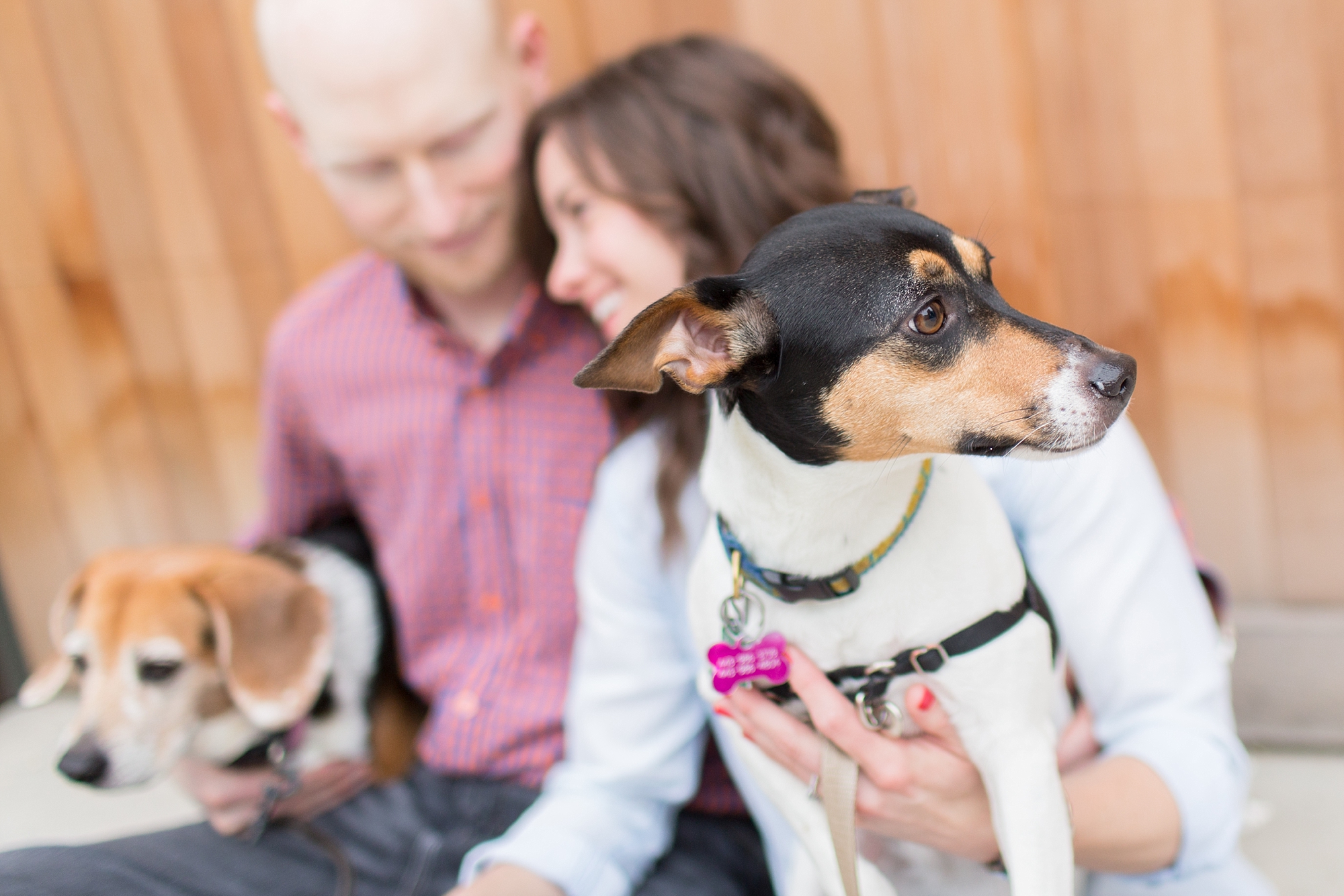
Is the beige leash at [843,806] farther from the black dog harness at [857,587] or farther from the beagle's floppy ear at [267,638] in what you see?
the beagle's floppy ear at [267,638]

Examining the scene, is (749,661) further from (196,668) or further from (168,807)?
(168,807)

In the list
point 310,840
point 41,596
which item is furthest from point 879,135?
point 41,596

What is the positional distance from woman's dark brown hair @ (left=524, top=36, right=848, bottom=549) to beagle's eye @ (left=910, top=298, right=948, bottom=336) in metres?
0.52

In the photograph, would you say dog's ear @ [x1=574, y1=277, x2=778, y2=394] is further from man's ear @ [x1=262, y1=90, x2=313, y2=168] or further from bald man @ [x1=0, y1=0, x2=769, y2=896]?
man's ear @ [x1=262, y1=90, x2=313, y2=168]

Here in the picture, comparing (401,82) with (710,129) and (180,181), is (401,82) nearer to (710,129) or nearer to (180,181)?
(710,129)

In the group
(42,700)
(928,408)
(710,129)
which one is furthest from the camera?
(42,700)

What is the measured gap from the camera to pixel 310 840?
1616 mm

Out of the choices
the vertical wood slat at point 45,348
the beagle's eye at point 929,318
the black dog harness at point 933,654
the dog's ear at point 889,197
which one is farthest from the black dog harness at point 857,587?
the vertical wood slat at point 45,348

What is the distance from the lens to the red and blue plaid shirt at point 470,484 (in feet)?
5.52

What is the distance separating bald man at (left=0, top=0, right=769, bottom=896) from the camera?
1555mm

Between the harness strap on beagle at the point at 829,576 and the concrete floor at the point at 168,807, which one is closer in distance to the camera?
the harness strap on beagle at the point at 829,576

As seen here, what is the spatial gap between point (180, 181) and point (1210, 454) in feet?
8.56

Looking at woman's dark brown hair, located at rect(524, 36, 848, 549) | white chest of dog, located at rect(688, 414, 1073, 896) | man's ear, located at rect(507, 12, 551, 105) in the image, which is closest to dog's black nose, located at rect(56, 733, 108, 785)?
woman's dark brown hair, located at rect(524, 36, 848, 549)

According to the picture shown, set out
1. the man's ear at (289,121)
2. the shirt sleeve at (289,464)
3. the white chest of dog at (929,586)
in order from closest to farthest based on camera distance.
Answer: the white chest of dog at (929,586)
the man's ear at (289,121)
the shirt sleeve at (289,464)
